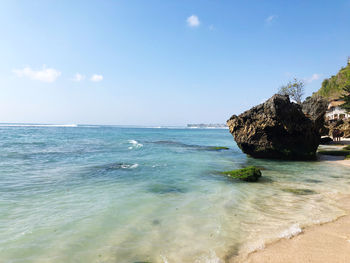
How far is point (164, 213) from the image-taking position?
7047mm

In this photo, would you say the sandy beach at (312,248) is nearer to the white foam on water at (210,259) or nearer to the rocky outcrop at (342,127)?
the white foam on water at (210,259)

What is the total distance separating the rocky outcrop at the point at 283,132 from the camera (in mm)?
18766

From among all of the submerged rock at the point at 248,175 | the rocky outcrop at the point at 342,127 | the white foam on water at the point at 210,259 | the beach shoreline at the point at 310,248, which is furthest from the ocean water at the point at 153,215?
the rocky outcrop at the point at 342,127

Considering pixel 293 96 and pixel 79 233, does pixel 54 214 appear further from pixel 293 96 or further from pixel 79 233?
pixel 293 96

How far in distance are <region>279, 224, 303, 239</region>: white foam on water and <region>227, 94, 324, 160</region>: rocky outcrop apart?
14.6 meters

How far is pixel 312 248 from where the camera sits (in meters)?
4.54

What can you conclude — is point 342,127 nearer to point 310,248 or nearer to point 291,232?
point 291,232

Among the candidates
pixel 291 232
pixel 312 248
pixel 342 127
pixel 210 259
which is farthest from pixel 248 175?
pixel 342 127

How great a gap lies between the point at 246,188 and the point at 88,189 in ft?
26.2

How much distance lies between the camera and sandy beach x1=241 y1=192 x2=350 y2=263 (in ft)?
13.6

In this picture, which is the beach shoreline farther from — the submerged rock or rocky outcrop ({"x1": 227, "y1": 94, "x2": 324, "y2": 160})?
rocky outcrop ({"x1": 227, "y1": 94, "x2": 324, "y2": 160})

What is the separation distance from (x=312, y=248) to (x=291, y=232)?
2.80ft

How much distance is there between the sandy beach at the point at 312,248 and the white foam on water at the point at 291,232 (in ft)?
0.33

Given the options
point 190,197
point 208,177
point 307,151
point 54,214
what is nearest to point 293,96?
point 307,151
